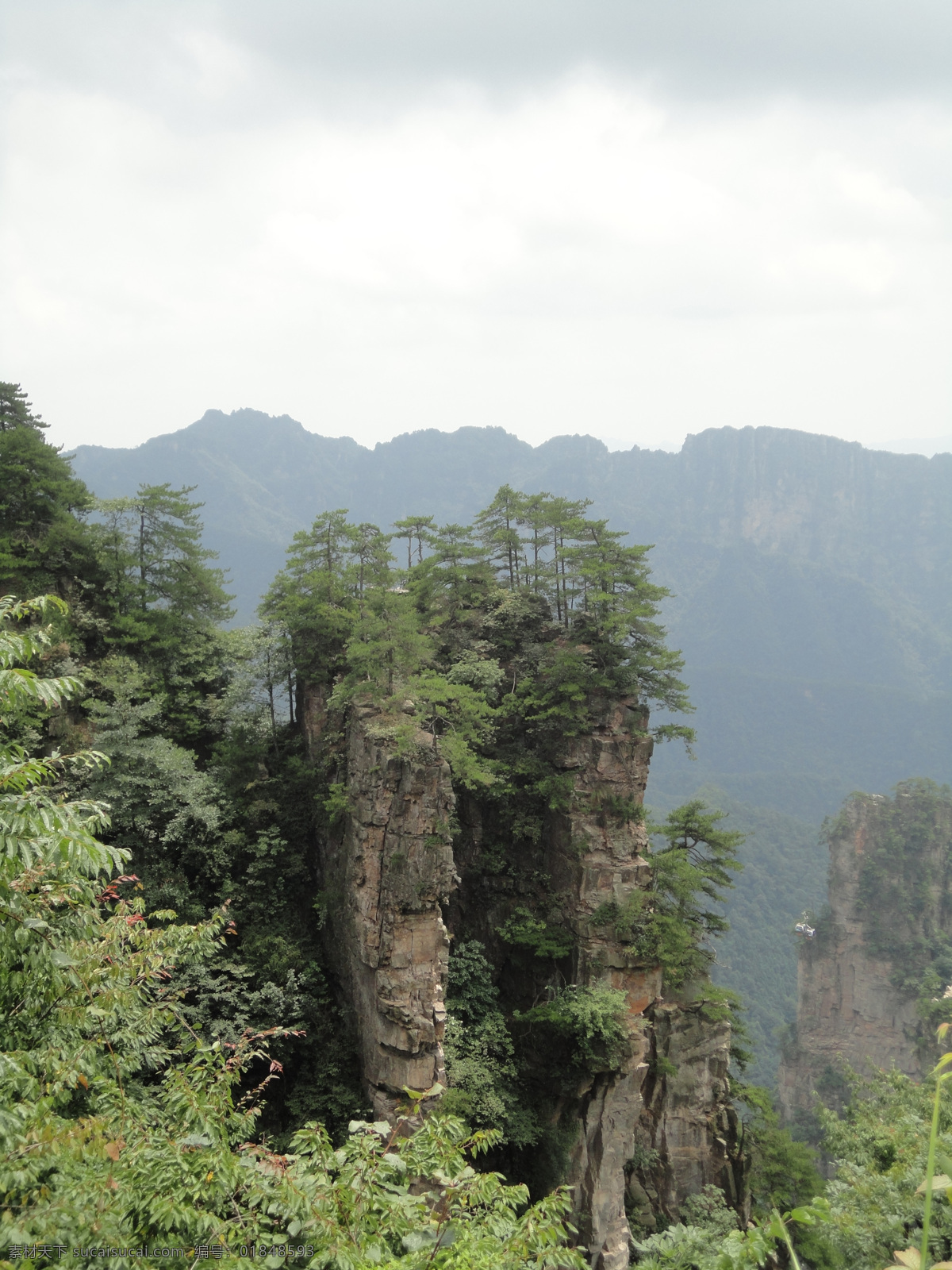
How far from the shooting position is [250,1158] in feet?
19.7

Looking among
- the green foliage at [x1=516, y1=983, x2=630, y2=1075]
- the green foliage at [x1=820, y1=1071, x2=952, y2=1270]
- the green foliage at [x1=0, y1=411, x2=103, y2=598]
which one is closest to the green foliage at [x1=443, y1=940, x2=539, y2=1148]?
the green foliage at [x1=516, y1=983, x2=630, y2=1075]

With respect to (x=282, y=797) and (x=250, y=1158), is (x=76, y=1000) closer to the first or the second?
(x=250, y=1158)

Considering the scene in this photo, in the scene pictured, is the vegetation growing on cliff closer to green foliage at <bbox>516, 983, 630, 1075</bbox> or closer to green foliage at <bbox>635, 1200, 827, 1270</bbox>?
green foliage at <bbox>516, 983, 630, 1075</bbox>

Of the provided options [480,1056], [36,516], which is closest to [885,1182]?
[480,1056]

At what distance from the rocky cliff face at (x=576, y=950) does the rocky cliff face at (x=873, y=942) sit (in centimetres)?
4065

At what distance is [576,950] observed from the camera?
23672mm

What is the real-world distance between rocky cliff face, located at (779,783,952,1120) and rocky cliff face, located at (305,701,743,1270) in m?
40.7

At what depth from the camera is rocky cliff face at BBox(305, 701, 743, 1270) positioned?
1938 centimetres

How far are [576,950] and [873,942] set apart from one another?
170 ft

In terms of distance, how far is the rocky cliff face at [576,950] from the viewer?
63.6 feet

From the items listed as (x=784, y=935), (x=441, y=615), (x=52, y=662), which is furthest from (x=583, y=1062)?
(x=784, y=935)

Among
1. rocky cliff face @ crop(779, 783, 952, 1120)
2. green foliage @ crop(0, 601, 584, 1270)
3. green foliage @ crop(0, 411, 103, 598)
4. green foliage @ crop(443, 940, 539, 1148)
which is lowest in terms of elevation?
rocky cliff face @ crop(779, 783, 952, 1120)

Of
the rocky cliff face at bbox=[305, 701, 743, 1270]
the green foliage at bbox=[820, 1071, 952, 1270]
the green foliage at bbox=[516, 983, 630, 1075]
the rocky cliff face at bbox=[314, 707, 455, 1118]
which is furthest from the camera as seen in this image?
the green foliage at bbox=[516, 983, 630, 1075]

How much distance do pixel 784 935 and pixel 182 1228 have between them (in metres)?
109
